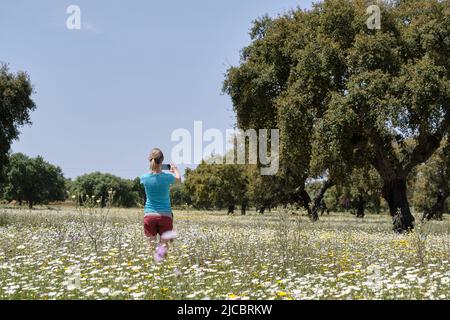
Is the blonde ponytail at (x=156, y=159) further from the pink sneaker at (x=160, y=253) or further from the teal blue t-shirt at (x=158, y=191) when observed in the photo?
the pink sneaker at (x=160, y=253)

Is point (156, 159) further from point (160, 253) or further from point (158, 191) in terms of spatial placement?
point (160, 253)

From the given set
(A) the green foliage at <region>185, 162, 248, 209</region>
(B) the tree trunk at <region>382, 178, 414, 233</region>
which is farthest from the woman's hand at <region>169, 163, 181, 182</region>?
(A) the green foliage at <region>185, 162, 248, 209</region>

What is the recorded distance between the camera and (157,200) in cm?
1004

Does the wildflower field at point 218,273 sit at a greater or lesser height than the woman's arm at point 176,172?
lesser

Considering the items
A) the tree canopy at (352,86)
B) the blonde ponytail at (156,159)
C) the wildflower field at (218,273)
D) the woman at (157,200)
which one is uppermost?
the tree canopy at (352,86)

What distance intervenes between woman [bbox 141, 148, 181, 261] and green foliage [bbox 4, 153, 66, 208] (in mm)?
99404

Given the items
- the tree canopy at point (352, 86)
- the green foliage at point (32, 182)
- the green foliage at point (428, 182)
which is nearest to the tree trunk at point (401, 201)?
the tree canopy at point (352, 86)

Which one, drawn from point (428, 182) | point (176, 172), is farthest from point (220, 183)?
point (176, 172)

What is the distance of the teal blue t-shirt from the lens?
32.8 feet

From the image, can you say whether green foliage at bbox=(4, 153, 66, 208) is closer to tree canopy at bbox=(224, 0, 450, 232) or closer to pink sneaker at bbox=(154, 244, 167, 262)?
tree canopy at bbox=(224, 0, 450, 232)

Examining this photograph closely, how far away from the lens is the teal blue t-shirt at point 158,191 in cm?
999

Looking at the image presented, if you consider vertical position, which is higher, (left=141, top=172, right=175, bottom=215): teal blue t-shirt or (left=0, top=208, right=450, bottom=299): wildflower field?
(left=141, top=172, right=175, bottom=215): teal blue t-shirt

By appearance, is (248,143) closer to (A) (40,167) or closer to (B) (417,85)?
(B) (417,85)
